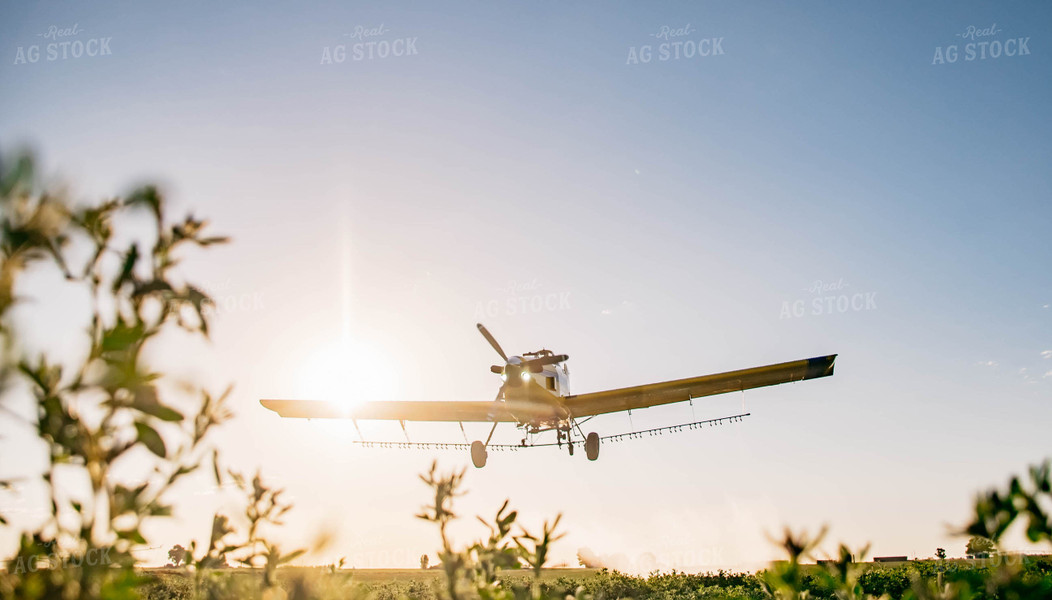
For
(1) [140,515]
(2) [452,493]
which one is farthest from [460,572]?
(1) [140,515]

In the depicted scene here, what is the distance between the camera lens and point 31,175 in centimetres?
117

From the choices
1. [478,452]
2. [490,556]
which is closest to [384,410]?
[478,452]

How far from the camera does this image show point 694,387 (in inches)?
798

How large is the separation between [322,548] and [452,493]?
1.17 metres

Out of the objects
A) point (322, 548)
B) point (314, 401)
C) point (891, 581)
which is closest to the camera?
point (322, 548)

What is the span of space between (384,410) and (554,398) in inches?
299

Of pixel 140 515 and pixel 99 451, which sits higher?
pixel 99 451

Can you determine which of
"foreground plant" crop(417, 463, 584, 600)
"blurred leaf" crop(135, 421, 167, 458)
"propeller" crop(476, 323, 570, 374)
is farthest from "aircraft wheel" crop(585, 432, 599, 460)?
"blurred leaf" crop(135, 421, 167, 458)

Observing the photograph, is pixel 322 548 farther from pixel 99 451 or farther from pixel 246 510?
pixel 246 510

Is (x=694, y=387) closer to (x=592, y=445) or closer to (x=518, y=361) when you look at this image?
(x=592, y=445)

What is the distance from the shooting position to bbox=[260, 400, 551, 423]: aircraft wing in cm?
2359

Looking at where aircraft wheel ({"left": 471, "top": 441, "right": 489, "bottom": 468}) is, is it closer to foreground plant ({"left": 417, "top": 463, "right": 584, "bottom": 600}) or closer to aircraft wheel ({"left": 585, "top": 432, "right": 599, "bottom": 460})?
aircraft wheel ({"left": 585, "top": 432, "right": 599, "bottom": 460})

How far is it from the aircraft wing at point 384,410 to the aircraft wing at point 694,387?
14.0 ft

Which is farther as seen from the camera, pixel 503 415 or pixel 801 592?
pixel 503 415
